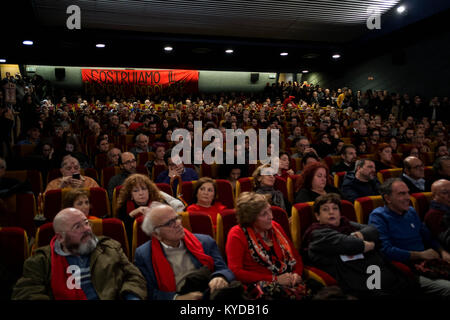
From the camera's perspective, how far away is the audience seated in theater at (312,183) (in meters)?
2.28

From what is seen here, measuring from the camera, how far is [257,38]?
29.7 feet

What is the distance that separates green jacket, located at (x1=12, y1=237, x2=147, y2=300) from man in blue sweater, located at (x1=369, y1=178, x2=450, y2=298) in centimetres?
130

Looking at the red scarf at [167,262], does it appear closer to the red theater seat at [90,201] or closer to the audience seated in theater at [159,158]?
the red theater seat at [90,201]

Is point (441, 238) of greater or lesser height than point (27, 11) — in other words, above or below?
below

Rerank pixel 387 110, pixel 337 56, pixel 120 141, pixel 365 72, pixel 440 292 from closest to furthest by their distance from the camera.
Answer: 1. pixel 440 292
2. pixel 120 141
3. pixel 387 110
4. pixel 337 56
5. pixel 365 72

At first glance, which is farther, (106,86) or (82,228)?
(106,86)

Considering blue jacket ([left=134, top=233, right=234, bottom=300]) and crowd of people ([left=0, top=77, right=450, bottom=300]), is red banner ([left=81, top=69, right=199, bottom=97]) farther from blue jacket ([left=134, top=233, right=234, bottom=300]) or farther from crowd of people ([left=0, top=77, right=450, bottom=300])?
blue jacket ([left=134, top=233, right=234, bottom=300])

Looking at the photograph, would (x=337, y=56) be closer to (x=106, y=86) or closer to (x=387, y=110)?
(x=387, y=110)

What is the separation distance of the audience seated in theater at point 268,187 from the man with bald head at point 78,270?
119 centimetres

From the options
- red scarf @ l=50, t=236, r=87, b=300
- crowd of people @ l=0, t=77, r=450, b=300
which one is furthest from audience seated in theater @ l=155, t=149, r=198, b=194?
red scarf @ l=50, t=236, r=87, b=300

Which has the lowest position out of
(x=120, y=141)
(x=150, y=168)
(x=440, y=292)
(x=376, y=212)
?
(x=440, y=292)

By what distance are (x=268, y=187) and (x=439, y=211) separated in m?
1.08

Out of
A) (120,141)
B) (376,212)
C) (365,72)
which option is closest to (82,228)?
(376,212)

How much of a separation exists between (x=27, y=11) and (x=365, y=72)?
31.3ft
